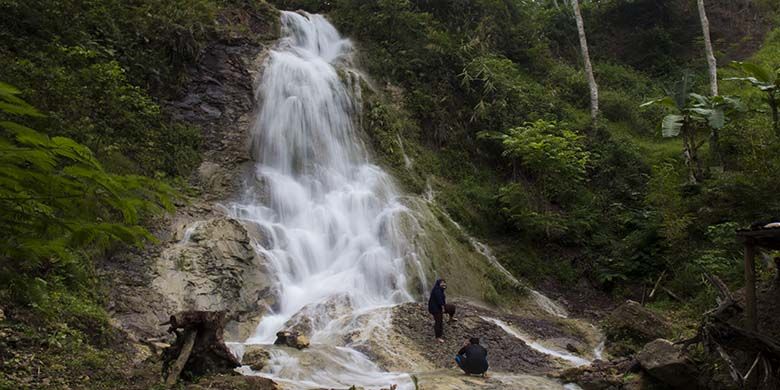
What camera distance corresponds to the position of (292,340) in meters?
9.17

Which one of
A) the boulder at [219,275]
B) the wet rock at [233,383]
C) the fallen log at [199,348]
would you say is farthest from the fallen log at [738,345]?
the boulder at [219,275]

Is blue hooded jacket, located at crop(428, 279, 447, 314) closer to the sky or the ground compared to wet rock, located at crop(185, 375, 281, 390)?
closer to the ground

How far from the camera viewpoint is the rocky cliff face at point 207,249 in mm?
9891

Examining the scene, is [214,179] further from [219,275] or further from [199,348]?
[199,348]

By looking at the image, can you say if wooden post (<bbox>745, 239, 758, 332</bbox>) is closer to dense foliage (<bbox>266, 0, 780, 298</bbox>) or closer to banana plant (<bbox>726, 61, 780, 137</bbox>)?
dense foliage (<bbox>266, 0, 780, 298</bbox>)

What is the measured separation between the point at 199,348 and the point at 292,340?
2134 mm

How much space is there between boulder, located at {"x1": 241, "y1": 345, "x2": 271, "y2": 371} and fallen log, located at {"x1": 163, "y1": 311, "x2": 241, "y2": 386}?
25.7 inches

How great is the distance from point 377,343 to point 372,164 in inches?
324

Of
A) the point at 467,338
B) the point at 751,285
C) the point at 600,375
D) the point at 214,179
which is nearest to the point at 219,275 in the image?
the point at 214,179

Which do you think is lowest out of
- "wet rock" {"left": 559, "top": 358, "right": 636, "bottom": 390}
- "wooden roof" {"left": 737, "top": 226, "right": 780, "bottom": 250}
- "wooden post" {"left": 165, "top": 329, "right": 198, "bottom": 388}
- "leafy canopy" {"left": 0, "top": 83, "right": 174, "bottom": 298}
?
"wet rock" {"left": 559, "top": 358, "right": 636, "bottom": 390}

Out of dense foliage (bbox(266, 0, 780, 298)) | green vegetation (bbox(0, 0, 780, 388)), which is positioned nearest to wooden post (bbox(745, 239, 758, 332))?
green vegetation (bbox(0, 0, 780, 388))

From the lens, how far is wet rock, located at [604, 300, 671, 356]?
34.5ft

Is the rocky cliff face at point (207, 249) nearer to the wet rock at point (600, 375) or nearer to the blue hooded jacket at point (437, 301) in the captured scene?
the blue hooded jacket at point (437, 301)

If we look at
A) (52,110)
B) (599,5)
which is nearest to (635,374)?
(52,110)
